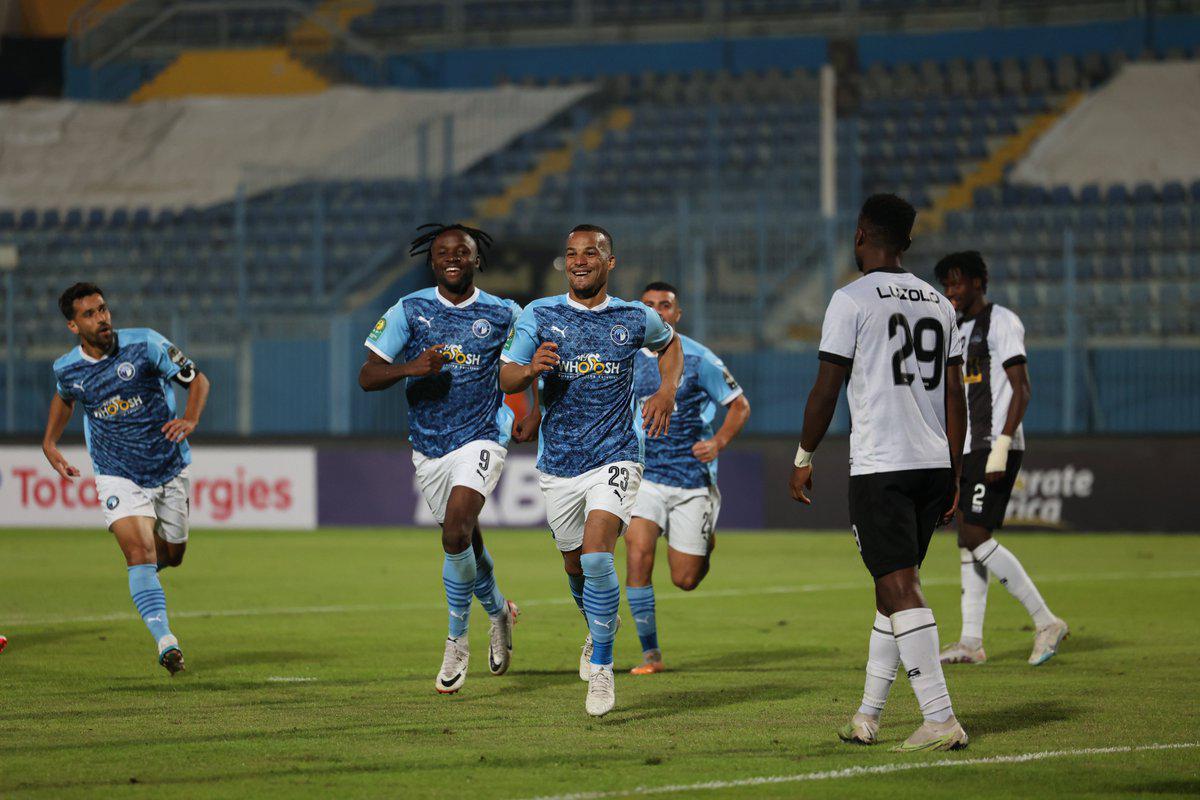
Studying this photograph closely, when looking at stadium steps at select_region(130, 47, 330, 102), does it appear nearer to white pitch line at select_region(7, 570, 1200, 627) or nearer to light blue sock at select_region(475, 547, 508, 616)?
white pitch line at select_region(7, 570, 1200, 627)

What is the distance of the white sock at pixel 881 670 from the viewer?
722 centimetres

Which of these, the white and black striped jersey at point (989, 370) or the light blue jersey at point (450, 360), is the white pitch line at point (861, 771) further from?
the white and black striped jersey at point (989, 370)

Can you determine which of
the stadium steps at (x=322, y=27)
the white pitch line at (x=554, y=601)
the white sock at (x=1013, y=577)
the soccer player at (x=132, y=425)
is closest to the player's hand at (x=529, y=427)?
the soccer player at (x=132, y=425)

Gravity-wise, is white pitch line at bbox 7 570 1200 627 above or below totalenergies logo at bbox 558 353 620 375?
below

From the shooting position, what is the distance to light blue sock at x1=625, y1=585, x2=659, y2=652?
32.3 ft

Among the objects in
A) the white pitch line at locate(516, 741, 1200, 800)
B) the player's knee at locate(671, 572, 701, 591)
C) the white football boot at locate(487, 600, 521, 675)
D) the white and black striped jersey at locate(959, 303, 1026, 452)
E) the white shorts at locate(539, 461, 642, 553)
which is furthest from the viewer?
the player's knee at locate(671, 572, 701, 591)

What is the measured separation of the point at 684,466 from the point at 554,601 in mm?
3454

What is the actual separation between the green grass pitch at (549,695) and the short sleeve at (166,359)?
5.59 ft

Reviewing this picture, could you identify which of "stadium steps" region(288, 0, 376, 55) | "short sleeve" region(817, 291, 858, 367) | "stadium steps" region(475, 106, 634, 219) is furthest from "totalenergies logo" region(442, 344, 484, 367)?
"stadium steps" region(288, 0, 376, 55)

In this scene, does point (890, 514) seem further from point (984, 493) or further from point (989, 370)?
point (989, 370)

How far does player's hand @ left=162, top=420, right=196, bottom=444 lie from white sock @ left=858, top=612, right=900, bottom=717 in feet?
14.9

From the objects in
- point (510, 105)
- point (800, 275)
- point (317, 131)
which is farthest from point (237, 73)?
point (800, 275)

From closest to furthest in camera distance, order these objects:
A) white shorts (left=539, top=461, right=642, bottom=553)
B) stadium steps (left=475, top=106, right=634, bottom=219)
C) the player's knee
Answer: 1. white shorts (left=539, top=461, right=642, bottom=553)
2. the player's knee
3. stadium steps (left=475, top=106, right=634, bottom=219)

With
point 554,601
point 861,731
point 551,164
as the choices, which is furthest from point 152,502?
point 551,164
